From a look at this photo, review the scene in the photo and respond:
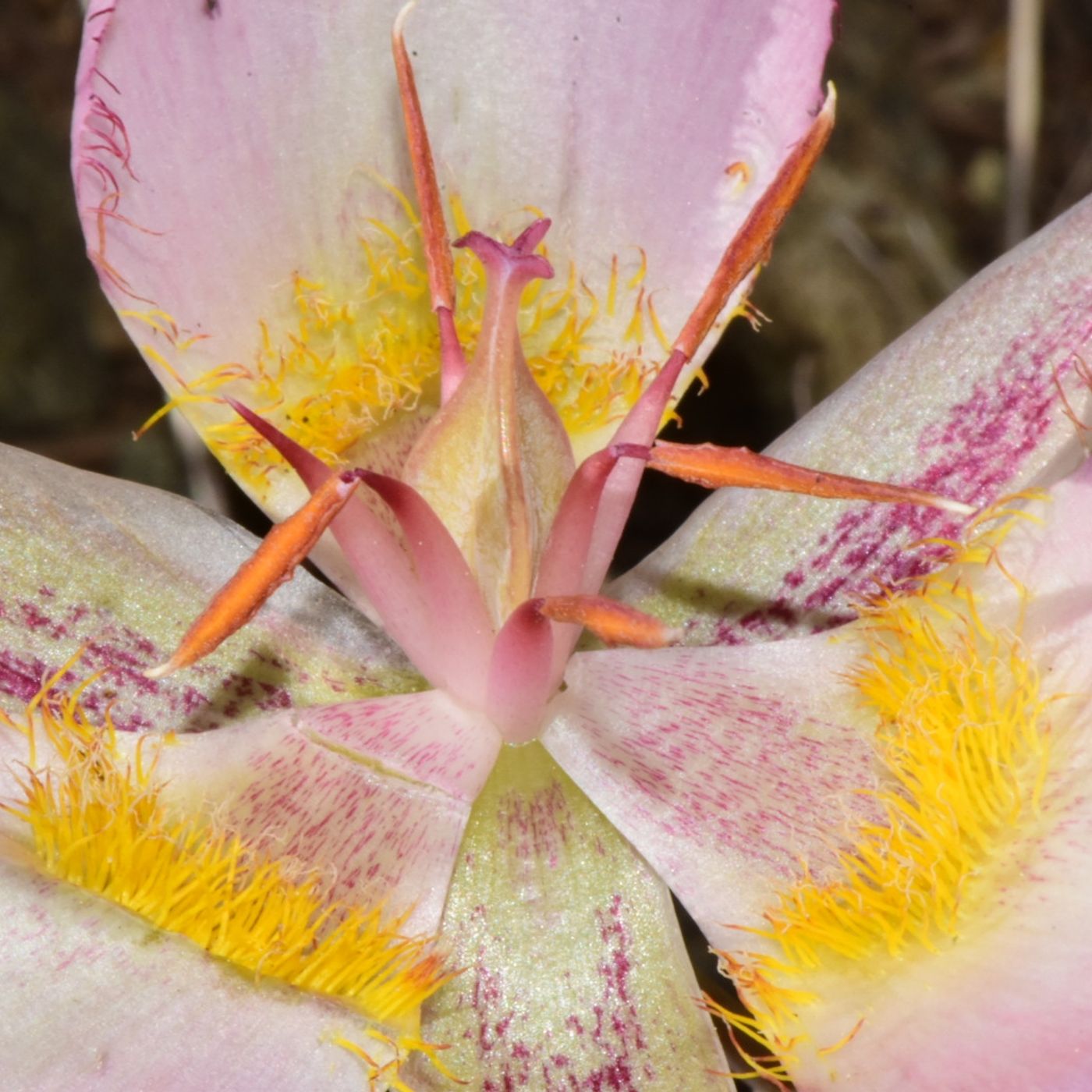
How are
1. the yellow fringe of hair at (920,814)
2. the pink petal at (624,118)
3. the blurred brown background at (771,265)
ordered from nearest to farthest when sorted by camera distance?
the yellow fringe of hair at (920,814) < the pink petal at (624,118) < the blurred brown background at (771,265)

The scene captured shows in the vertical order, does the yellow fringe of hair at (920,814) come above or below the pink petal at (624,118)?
below

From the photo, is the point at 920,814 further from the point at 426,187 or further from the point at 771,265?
the point at 771,265

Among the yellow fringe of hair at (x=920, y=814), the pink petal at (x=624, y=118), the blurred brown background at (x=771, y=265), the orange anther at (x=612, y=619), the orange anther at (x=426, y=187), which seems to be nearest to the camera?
the orange anther at (x=612, y=619)

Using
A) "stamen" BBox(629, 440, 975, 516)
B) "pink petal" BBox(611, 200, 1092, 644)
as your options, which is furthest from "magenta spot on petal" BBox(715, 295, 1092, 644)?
"stamen" BBox(629, 440, 975, 516)

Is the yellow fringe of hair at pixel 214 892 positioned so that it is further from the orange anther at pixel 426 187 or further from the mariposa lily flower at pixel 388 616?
the orange anther at pixel 426 187

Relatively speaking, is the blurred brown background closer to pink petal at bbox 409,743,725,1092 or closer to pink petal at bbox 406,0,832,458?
pink petal at bbox 406,0,832,458

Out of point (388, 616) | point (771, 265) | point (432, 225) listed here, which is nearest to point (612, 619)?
point (388, 616)

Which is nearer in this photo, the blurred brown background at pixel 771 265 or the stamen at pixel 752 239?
the stamen at pixel 752 239

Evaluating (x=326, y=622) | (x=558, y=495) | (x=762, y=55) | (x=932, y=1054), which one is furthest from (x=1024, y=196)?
(x=932, y=1054)

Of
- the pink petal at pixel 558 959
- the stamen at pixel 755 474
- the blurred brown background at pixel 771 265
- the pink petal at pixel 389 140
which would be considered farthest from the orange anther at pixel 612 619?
the blurred brown background at pixel 771 265
